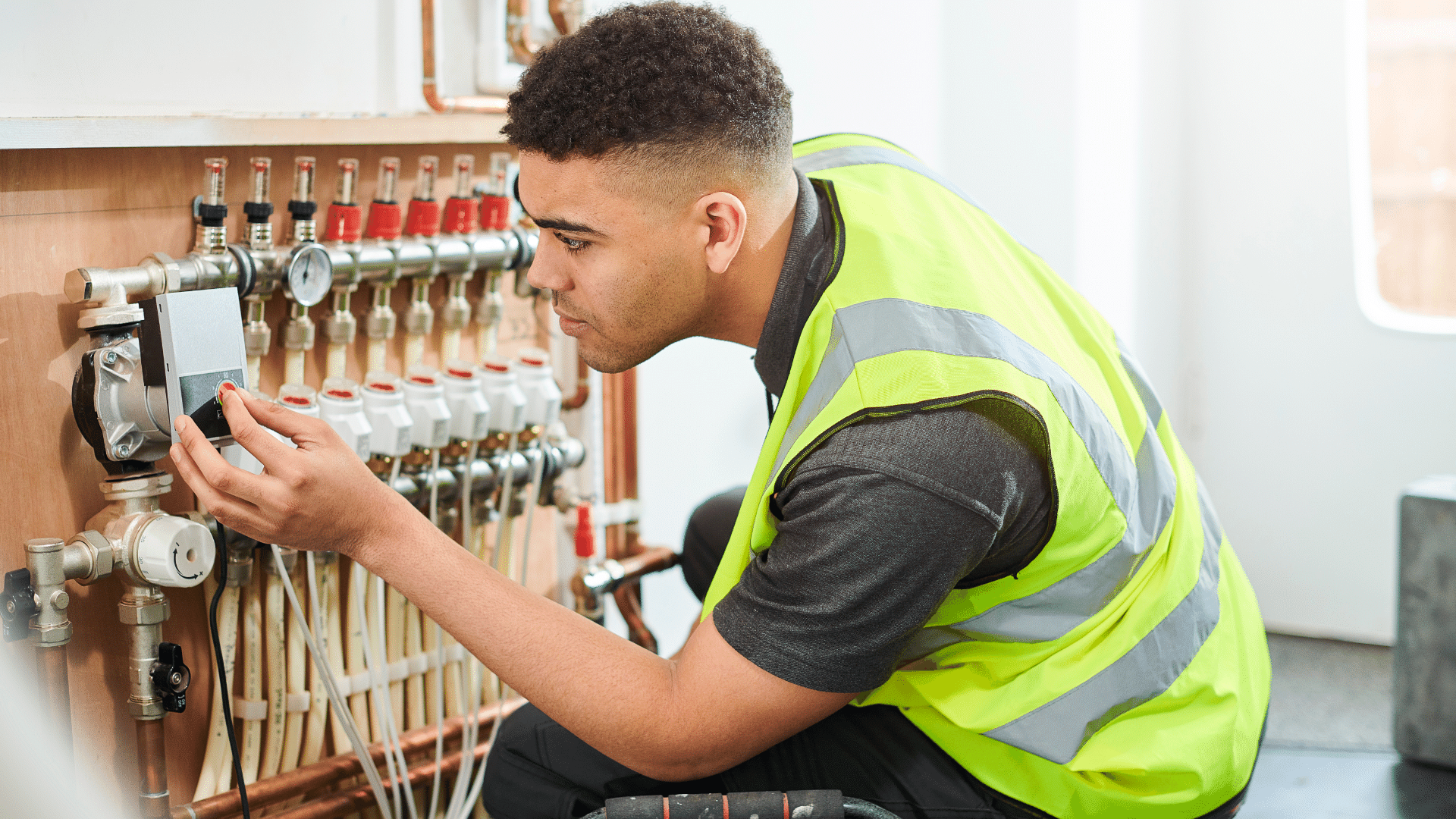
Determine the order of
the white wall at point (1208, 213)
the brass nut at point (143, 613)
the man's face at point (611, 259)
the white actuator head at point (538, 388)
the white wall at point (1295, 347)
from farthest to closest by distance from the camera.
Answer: the white wall at point (1295, 347), the white wall at point (1208, 213), the white actuator head at point (538, 388), the brass nut at point (143, 613), the man's face at point (611, 259)

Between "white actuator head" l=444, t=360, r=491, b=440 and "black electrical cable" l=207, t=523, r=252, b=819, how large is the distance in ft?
0.89

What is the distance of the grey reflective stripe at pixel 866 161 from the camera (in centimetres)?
119

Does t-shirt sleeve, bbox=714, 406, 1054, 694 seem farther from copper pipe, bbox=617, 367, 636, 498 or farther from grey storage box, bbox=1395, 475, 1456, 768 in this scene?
grey storage box, bbox=1395, 475, 1456, 768

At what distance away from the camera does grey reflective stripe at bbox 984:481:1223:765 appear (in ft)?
3.21

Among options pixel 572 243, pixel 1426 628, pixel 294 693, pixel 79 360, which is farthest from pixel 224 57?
pixel 1426 628

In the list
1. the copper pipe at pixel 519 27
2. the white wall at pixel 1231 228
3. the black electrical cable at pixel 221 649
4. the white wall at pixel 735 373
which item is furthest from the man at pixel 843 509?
the white wall at pixel 1231 228

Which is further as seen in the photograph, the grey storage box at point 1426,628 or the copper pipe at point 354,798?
the grey storage box at point 1426,628

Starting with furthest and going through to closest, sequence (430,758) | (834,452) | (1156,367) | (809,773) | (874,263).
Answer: (1156,367) < (430,758) < (809,773) < (874,263) < (834,452)

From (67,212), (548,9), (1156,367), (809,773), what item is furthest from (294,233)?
(1156,367)

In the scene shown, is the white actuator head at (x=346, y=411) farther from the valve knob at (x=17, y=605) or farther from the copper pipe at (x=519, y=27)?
the copper pipe at (x=519, y=27)

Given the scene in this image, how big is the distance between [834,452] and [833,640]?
0.14 m

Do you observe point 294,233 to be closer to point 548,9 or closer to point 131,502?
point 131,502

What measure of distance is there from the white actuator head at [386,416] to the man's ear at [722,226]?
1.34 ft

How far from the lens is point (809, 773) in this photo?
3.53 feet
